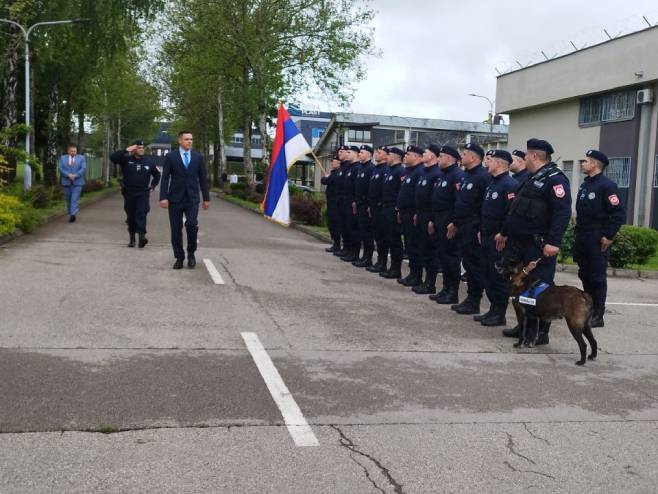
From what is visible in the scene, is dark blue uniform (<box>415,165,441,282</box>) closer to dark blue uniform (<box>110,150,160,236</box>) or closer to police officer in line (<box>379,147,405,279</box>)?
police officer in line (<box>379,147,405,279</box>)

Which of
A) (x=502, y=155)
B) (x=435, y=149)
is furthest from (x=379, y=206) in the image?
(x=502, y=155)

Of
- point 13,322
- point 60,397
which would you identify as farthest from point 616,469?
point 13,322

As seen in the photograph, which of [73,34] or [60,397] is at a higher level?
[73,34]

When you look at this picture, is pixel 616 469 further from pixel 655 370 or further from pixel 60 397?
pixel 60 397

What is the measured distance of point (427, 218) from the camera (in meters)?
10.3

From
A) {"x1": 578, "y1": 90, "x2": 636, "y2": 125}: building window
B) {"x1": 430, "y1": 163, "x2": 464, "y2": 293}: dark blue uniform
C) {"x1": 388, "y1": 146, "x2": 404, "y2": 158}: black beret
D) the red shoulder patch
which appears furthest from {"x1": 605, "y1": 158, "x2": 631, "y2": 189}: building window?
the red shoulder patch

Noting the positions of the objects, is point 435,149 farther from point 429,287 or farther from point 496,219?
point 496,219

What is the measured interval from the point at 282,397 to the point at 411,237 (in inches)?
232

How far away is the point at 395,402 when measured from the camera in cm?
523

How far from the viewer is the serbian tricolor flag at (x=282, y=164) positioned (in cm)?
1389

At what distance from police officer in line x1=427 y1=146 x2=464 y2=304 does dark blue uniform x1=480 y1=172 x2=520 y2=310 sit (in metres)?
1.11

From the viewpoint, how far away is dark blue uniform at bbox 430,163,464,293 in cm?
962

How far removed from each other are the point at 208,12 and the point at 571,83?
52.6 feet

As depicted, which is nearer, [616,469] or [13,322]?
[616,469]
